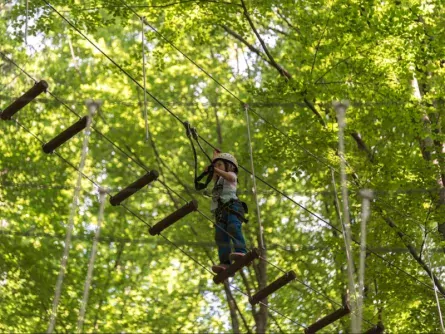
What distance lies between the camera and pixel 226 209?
315 inches

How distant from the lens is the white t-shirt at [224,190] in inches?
315

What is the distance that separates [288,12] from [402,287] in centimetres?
476

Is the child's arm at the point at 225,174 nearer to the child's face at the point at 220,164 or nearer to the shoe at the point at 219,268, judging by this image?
the child's face at the point at 220,164

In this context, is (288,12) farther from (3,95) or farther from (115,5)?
(3,95)

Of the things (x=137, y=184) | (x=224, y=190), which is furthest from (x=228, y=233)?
(x=137, y=184)

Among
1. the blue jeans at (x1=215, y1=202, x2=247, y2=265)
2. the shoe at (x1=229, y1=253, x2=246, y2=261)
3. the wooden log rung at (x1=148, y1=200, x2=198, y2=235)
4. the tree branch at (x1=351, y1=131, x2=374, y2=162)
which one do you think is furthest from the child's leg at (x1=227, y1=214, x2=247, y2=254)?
the tree branch at (x1=351, y1=131, x2=374, y2=162)

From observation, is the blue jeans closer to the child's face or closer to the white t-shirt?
the white t-shirt

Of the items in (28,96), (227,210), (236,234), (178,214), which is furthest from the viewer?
(227,210)

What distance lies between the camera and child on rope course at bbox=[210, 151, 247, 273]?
25.5ft

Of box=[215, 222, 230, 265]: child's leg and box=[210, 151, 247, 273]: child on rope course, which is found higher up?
box=[210, 151, 247, 273]: child on rope course

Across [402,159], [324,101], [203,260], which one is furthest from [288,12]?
[203,260]

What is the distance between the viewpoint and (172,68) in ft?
53.1

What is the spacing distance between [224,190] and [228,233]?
0.51 m

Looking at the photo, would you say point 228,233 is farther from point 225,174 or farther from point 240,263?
point 225,174
